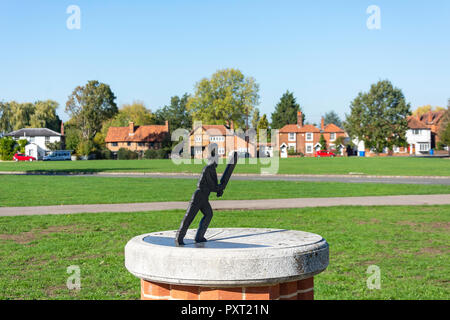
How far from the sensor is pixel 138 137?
350 ft

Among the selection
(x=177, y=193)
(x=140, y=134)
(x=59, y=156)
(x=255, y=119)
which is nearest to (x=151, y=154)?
(x=140, y=134)

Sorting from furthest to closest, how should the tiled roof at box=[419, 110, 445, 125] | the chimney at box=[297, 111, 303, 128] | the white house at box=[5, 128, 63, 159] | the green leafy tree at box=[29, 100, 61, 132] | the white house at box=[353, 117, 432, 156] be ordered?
the tiled roof at box=[419, 110, 445, 125] → the white house at box=[353, 117, 432, 156] → the green leafy tree at box=[29, 100, 61, 132] → the chimney at box=[297, 111, 303, 128] → the white house at box=[5, 128, 63, 159]

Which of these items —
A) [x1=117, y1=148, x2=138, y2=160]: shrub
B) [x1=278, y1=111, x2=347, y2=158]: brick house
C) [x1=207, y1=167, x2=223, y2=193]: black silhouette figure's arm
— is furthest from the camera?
[x1=278, y1=111, x2=347, y2=158]: brick house

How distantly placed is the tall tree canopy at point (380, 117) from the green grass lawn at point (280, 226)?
80353mm

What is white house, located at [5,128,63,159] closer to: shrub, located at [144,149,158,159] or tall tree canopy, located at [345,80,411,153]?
shrub, located at [144,149,158,159]

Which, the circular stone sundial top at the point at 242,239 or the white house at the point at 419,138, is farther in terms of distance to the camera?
the white house at the point at 419,138

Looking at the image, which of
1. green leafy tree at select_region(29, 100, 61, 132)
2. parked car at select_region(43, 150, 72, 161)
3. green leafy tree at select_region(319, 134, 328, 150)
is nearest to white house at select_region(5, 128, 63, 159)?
green leafy tree at select_region(29, 100, 61, 132)

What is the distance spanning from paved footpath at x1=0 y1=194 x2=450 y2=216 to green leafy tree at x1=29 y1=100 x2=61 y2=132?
321ft

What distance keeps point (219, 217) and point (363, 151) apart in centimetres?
9021

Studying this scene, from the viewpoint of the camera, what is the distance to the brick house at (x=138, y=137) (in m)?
106

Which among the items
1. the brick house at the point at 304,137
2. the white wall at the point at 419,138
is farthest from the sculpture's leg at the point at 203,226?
the white wall at the point at 419,138

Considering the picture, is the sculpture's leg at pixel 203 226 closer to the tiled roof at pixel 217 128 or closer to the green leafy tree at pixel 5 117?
the tiled roof at pixel 217 128

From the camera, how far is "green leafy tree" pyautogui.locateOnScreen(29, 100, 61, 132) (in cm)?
10925
